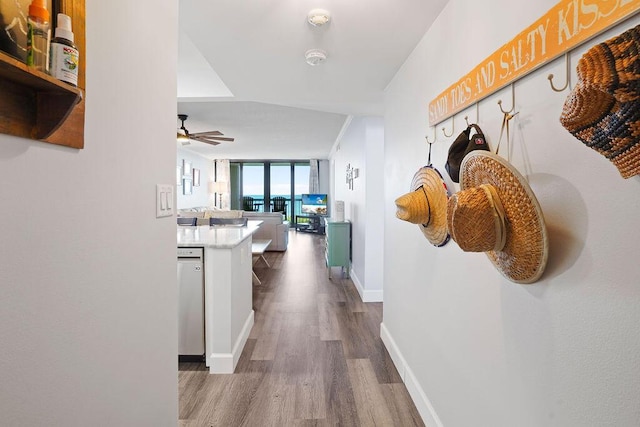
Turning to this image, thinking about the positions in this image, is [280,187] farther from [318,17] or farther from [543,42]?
[543,42]

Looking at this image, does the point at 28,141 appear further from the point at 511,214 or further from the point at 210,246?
the point at 210,246

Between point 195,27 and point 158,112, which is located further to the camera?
point 195,27

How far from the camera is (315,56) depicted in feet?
6.67

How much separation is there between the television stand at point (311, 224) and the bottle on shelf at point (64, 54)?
9.27m

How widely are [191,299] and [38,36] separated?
1967 millimetres

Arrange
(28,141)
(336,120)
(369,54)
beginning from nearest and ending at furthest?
(28,141), (369,54), (336,120)

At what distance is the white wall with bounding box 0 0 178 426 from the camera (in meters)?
0.60

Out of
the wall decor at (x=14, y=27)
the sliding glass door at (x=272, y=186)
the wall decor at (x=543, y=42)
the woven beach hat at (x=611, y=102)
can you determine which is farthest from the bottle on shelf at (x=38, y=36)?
the sliding glass door at (x=272, y=186)

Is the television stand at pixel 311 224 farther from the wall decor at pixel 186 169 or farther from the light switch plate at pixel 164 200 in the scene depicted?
the light switch plate at pixel 164 200

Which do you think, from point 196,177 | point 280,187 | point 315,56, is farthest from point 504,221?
point 280,187

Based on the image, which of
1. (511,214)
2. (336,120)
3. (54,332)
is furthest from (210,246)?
(336,120)

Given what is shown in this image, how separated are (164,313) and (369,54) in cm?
186

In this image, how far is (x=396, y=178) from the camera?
236cm

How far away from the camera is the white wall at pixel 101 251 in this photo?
60 cm
